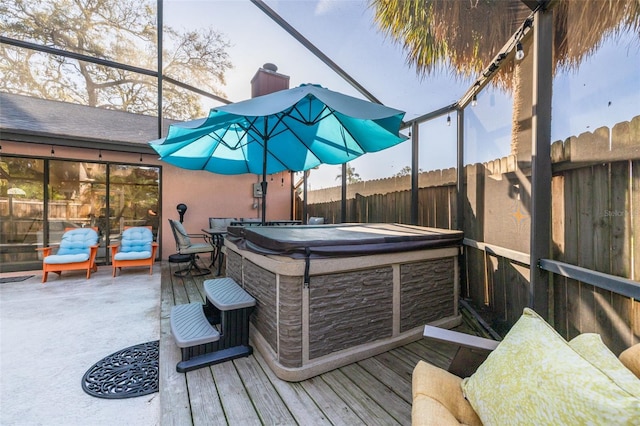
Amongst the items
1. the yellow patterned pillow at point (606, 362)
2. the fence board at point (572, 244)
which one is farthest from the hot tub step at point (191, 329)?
the fence board at point (572, 244)

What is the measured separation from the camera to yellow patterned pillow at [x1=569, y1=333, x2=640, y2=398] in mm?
777

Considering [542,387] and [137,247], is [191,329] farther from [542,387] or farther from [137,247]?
[137,247]

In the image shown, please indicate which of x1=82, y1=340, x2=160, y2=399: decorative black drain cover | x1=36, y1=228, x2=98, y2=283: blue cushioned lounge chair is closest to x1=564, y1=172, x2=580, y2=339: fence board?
x1=82, y1=340, x2=160, y2=399: decorative black drain cover

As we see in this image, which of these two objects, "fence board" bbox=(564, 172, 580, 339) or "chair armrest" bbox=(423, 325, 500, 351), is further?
"fence board" bbox=(564, 172, 580, 339)

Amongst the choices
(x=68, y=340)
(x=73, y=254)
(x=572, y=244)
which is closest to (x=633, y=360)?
(x=572, y=244)

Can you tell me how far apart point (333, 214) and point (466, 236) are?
11.2 ft

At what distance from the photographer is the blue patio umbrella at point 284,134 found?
7.80 feet

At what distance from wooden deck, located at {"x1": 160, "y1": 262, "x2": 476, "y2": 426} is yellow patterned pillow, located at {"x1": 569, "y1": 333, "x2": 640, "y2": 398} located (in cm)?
53

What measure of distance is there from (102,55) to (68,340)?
20.4ft

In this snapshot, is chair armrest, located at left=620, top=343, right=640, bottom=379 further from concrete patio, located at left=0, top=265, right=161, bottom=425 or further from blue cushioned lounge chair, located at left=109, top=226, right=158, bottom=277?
blue cushioned lounge chair, located at left=109, top=226, right=158, bottom=277

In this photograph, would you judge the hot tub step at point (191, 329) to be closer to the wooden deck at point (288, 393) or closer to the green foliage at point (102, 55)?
the wooden deck at point (288, 393)

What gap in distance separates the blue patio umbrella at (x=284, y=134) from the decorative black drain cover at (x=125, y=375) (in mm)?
2137

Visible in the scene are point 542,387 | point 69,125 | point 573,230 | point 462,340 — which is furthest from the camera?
point 69,125

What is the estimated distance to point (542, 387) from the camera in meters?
0.86
